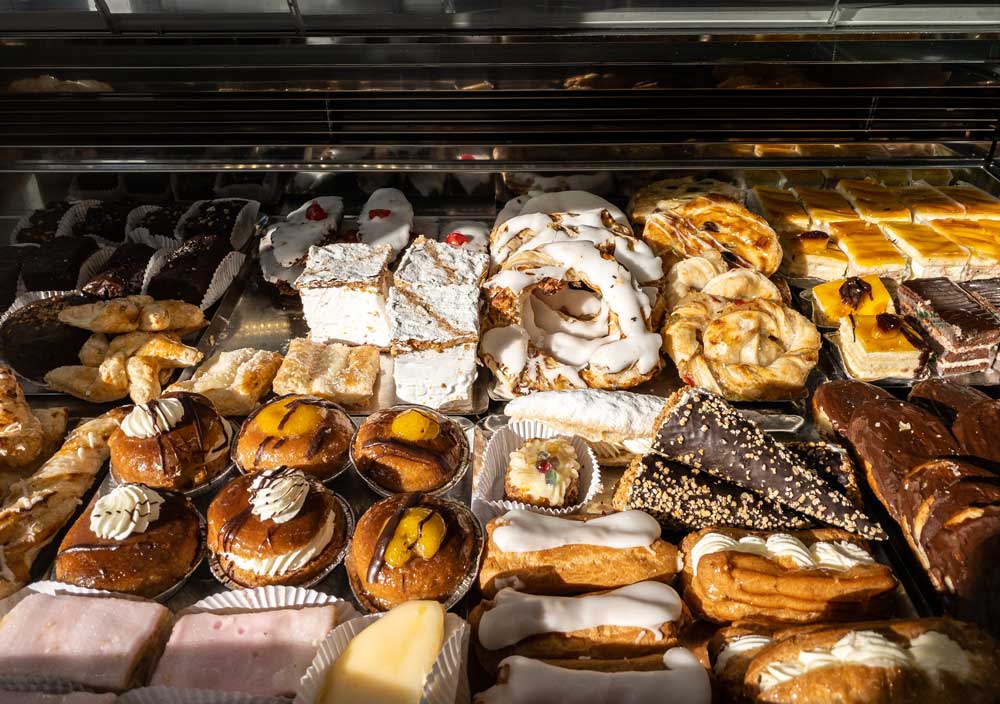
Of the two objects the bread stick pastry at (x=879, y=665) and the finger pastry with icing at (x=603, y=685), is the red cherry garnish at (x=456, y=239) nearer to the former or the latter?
the finger pastry with icing at (x=603, y=685)

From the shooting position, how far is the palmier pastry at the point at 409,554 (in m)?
2.57

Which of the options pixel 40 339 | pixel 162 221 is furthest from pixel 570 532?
pixel 162 221

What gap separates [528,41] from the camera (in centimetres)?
311

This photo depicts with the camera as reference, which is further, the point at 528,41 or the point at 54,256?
the point at 54,256

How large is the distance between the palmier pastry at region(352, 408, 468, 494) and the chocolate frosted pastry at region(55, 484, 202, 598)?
737 mm

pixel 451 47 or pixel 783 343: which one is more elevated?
pixel 451 47

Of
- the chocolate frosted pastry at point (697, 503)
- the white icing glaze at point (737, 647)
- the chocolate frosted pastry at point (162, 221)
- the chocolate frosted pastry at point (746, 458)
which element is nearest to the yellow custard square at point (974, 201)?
the chocolate frosted pastry at point (746, 458)

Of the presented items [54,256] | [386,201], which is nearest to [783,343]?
[386,201]

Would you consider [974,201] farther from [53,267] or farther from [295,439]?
[53,267]

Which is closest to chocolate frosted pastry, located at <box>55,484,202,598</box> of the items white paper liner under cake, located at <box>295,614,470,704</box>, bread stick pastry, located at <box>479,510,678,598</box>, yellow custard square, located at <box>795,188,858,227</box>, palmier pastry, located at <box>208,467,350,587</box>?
palmier pastry, located at <box>208,467,350,587</box>

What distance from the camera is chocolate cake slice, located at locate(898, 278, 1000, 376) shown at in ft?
11.7

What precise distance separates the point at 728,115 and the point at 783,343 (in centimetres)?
117

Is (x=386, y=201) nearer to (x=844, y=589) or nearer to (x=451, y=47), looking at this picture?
(x=451, y=47)

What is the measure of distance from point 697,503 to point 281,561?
157 centimetres
